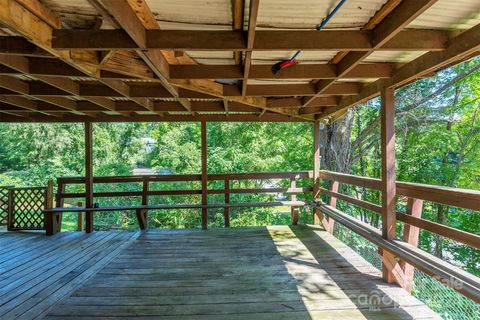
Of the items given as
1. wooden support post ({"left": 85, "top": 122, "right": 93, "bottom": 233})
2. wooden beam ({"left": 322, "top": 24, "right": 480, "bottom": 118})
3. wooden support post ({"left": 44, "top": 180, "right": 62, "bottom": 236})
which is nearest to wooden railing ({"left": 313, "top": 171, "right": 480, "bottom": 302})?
wooden beam ({"left": 322, "top": 24, "right": 480, "bottom": 118})

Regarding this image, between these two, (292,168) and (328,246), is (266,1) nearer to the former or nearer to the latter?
(328,246)

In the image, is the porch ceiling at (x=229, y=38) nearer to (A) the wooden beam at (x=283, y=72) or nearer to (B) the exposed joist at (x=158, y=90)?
(A) the wooden beam at (x=283, y=72)

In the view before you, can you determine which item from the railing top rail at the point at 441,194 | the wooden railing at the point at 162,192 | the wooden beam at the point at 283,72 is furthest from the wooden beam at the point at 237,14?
the wooden railing at the point at 162,192

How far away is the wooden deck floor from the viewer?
221cm

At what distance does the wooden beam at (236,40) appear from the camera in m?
1.65

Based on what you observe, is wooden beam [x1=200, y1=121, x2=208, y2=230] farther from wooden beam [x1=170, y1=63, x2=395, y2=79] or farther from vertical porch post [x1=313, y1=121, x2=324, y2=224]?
wooden beam [x1=170, y1=63, x2=395, y2=79]

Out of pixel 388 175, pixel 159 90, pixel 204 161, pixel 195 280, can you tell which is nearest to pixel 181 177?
pixel 204 161

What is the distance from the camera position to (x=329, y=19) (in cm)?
159

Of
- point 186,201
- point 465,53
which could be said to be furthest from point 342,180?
point 186,201

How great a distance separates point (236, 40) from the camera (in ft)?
5.57

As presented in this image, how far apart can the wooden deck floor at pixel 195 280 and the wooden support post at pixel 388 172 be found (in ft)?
1.03

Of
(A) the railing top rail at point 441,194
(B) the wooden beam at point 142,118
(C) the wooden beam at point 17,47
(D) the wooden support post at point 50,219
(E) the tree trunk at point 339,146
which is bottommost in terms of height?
(D) the wooden support post at point 50,219

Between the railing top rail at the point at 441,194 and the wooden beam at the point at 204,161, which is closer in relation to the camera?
the railing top rail at the point at 441,194

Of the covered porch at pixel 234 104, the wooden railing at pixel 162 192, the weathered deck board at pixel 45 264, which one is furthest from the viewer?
the wooden railing at pixel 162 192
